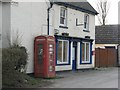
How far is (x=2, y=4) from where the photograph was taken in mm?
19703

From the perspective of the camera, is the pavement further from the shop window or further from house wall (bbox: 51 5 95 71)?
the shop window

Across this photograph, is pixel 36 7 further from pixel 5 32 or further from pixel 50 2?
pixel 5 32

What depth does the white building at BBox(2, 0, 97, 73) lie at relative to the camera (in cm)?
1970

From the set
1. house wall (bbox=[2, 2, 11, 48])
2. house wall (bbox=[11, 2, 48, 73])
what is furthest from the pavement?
house wall (bbox=[2, 2, 11, 48])

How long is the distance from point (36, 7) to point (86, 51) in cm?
876

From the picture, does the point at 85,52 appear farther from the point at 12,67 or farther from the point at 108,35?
the point at 12,67

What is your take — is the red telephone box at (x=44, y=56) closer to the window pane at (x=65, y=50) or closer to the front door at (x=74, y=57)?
the window pane at (x=65, y=50)

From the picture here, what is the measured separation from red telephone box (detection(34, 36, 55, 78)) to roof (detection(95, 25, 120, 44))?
1978 cm

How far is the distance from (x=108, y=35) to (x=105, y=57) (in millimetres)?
6004

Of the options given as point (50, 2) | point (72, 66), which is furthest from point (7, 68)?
point (72, 66)

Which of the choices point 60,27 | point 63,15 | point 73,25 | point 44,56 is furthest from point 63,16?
point 44,56

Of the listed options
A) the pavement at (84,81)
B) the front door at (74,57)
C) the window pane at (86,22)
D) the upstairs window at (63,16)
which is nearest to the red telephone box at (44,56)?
the pavement at (84,81)

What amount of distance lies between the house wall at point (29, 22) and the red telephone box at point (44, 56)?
0.43 meters

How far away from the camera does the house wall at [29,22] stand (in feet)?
65.2
